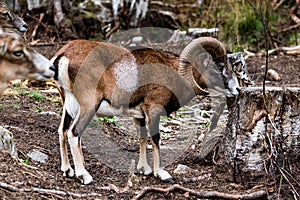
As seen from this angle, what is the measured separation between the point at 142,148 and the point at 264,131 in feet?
6.11

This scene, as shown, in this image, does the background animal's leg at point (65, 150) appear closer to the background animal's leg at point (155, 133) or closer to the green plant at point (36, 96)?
the background animal's leg at point (155, 133)

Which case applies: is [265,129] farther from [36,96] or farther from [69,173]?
[36,96]

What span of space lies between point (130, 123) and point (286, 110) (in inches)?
150

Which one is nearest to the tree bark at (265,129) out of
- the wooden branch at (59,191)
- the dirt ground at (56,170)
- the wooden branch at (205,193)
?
the dirt ground at (56,170)

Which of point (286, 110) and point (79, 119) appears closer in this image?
point (286, 110)

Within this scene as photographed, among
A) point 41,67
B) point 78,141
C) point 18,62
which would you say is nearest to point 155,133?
point 78,141

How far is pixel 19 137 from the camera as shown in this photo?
26.0 feet

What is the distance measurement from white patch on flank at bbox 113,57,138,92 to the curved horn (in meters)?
0.60

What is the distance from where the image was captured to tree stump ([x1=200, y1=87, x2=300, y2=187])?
21.8 ft

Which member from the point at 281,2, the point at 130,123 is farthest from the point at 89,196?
the point at 281,2

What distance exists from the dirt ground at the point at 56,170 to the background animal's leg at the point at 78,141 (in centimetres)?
11

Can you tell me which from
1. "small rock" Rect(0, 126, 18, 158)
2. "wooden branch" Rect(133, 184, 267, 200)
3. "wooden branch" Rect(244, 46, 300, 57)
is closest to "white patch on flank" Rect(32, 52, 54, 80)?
"small rock" Rect(0, 126, 18, 158)

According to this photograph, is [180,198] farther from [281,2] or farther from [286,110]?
[281,2]

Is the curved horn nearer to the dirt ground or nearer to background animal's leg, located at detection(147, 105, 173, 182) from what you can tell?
background animal's leg, located at detection(147, 105, 173, 182)
